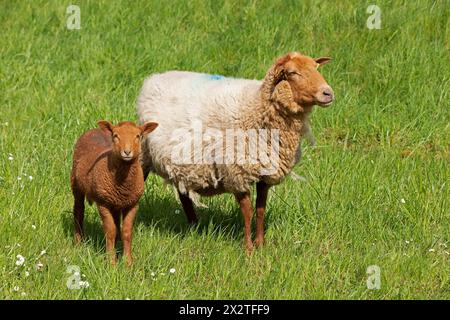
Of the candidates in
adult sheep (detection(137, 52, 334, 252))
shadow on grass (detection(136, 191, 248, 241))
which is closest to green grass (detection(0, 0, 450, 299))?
shadow on grass (detection(136, 191, 248, 241))

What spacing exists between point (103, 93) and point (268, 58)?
1747mm

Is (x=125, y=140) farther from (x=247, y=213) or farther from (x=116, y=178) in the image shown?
(x=247, y=213)

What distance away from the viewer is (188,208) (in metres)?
6.36

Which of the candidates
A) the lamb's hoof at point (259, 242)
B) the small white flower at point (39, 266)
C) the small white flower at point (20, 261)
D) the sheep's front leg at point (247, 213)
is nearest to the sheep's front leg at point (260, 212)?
the lamb's hoof at point (259, 242)

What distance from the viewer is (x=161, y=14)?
31.5 feet

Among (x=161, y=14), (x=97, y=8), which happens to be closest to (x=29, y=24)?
(x=97, y=8)

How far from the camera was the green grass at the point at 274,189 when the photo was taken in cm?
526

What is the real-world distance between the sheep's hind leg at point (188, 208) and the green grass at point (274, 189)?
84 mm

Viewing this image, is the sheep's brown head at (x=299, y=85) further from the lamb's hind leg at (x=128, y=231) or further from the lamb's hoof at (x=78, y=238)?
the lamb's hoof at (x=78, y=238)

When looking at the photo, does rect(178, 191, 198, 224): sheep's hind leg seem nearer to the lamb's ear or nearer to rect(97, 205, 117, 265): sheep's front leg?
rect(97, 205, 117, 265): sheep's front leg

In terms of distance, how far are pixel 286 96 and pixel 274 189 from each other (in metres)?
1.34

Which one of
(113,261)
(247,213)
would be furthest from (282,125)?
(113,261)
